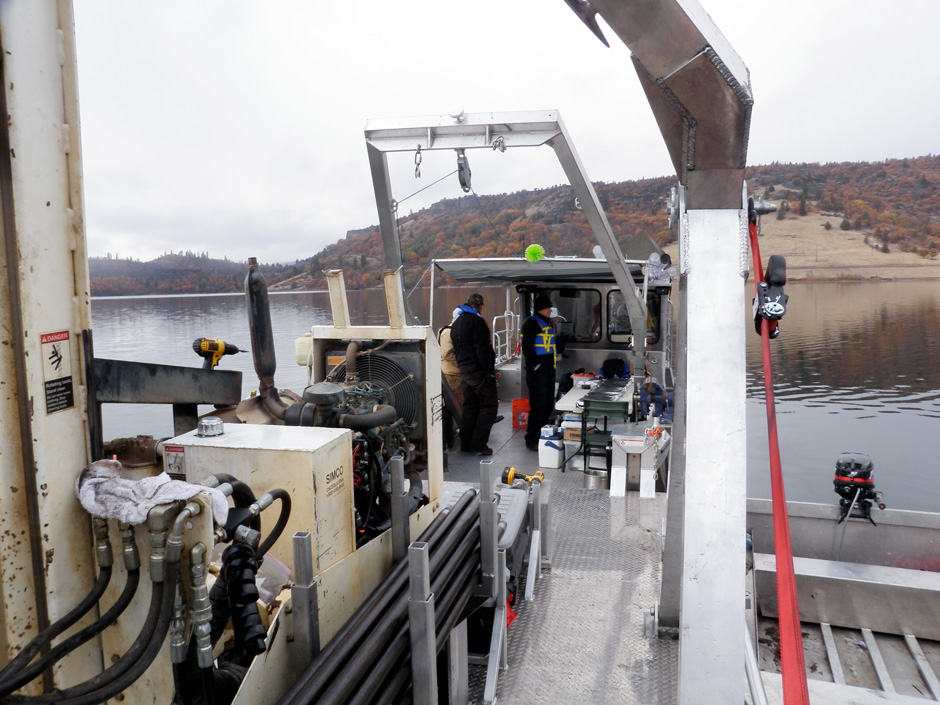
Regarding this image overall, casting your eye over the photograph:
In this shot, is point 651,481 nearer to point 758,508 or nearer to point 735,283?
point 758,508

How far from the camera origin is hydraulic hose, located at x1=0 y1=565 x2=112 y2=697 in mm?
1324

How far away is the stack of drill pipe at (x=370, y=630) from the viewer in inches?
65.0

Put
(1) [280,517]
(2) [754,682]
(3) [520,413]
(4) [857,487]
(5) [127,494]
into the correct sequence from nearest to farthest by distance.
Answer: (5) [127,494] → (1) [280,517] → (2) [754,682] → (4) [857,487] → (3) [520,413]

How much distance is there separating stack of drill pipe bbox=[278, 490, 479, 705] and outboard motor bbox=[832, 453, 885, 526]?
371cm

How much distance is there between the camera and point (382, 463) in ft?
9.64

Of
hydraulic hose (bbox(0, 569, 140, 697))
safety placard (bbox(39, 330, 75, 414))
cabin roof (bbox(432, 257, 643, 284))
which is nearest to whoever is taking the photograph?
hydraulic hose (bbox(0, 569, 140, 697))

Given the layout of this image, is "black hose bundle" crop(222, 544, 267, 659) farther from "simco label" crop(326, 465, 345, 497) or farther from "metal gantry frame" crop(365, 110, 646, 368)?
"metal gantry frame" crop(365, 110, 646, 368)

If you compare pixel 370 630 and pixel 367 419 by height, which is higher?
pixel 367 419

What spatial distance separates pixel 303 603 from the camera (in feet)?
5.64

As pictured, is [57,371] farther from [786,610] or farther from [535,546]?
[535,546]

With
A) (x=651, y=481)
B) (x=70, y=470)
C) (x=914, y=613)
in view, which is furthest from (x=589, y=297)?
(x=70, y=470)

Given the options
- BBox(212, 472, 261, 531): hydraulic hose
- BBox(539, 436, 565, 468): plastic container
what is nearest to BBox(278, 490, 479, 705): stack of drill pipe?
BBox(212, 472, 261, 531): hydraulic hose

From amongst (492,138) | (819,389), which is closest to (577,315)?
(492,138)

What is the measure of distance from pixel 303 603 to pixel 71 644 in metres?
0.55
